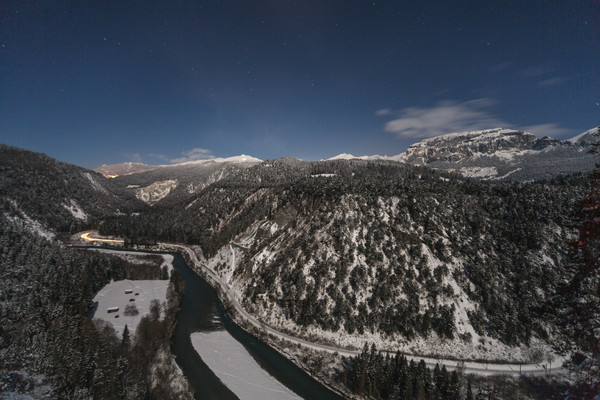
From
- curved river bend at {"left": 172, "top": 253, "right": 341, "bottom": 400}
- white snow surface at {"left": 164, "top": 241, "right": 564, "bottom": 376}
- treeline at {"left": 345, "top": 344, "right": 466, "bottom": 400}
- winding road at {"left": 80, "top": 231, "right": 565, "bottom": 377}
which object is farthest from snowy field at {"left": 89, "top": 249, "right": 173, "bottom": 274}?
treeline at {"left": 345, "top": 344, "right": 466, "bottom": 400}

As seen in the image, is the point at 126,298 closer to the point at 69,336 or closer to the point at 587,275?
the point at 69,336

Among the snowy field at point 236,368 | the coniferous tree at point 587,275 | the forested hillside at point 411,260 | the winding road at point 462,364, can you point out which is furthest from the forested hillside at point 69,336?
the coniferous tree at point 587,275

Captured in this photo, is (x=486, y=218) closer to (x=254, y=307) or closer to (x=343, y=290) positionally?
(x=343, y=290)

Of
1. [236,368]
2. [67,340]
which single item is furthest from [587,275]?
[67,340]

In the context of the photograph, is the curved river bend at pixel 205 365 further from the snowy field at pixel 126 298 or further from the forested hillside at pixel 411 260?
the snowy field at pixel 126 298

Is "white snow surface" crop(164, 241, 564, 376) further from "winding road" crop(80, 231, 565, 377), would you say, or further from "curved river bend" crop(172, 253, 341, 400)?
"curved river bend" crop(172, 253, 341, 400)
